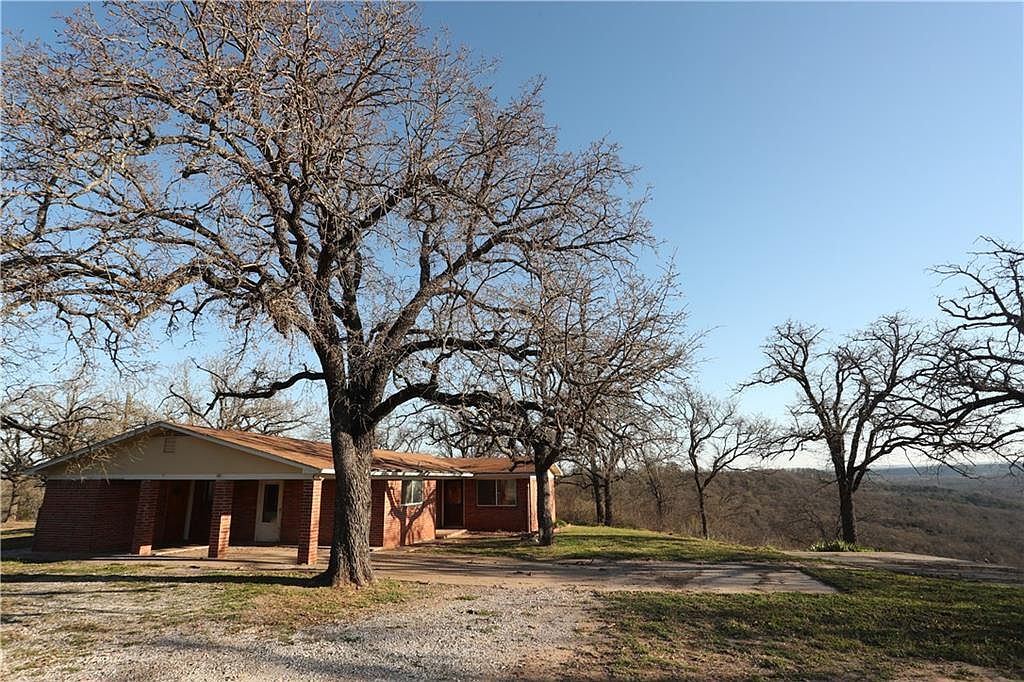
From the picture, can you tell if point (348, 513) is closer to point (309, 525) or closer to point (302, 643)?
point (302, 643)

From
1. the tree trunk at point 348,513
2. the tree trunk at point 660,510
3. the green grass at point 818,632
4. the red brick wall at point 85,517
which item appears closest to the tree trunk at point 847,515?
the green grass at point 818,632

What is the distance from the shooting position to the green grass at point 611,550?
56.2 ft

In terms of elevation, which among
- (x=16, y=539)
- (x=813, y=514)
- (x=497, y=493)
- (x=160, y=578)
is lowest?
(x=813, y=514)

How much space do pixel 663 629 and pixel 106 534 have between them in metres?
17.6

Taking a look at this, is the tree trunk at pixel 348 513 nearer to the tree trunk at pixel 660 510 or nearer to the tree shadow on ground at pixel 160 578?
the tree shadow on ground at pixel 160 578

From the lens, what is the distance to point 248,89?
286 inches

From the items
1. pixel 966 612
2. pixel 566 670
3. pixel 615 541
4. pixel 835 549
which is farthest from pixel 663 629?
pixel 835 549

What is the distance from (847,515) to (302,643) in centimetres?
2137

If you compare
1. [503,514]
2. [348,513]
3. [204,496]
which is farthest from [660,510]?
[348,513]

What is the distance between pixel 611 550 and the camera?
18719 mm

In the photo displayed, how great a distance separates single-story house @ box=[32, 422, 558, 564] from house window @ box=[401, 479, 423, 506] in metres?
0.04

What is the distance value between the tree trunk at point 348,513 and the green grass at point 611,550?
716 cm

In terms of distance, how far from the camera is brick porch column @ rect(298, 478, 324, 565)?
14.5 m

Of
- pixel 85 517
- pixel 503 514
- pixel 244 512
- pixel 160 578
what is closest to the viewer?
pixel 160 578
